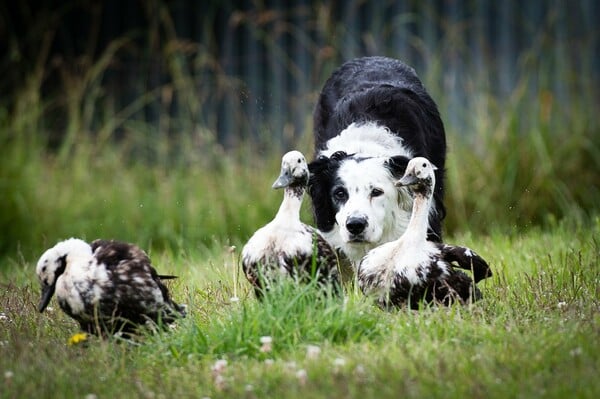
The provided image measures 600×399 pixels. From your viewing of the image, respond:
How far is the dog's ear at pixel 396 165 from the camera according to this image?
5316mm

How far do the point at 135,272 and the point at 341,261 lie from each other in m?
1.40

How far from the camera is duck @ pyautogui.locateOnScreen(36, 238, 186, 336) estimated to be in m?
4.25

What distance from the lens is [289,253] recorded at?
178 inches

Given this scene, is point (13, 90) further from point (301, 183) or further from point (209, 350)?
point (209, 350)

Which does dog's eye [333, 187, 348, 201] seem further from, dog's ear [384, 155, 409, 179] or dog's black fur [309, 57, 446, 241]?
dog's ear [384, 155, 409, 179]

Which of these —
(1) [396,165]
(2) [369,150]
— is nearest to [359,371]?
(1) [396,165]

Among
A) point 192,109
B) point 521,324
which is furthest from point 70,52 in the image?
point 521,324

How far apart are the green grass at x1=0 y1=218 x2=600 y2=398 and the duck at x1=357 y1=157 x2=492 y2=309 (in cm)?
12

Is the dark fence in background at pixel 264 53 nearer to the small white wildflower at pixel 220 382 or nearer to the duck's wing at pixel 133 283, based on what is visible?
the duck's wing at pixel 133 283

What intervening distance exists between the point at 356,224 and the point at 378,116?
1027 millimetres

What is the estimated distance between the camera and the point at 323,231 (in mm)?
5555

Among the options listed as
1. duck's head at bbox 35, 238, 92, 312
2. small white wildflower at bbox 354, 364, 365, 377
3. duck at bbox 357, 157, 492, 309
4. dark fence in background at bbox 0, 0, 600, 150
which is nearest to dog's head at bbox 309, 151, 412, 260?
duck at bbox 357, 157, 492, 309

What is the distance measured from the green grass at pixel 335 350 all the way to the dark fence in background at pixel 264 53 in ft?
13.1

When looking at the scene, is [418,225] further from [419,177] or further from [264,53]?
[264,53]
